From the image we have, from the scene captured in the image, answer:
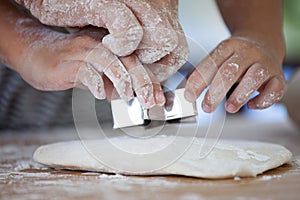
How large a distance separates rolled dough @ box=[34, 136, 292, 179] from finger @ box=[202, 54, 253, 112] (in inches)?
2.7

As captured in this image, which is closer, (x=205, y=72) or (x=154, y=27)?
(x=154, y=27)

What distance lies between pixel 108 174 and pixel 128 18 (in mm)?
245

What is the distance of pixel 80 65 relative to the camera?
78 cm

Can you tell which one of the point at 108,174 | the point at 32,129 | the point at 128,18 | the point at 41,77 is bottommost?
the point at 32,129

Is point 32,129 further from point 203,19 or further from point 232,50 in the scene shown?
point 203,19

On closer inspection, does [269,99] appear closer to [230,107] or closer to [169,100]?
[230,107]

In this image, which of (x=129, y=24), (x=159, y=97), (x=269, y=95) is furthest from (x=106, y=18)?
(x=269, y=95)

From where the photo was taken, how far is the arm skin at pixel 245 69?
0.81m

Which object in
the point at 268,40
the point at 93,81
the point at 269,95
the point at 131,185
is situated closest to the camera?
the point at 131,185

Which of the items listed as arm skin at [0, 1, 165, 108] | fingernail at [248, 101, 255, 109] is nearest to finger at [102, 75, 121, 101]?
arm skin at [0, 1, 165, 108]

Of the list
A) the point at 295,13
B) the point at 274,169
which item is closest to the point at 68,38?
the point at 274,169

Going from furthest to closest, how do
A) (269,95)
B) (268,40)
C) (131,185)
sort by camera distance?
(268,40)
(269,95)
(131,185)

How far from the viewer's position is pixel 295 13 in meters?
2.85

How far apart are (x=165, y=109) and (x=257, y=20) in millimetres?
362
